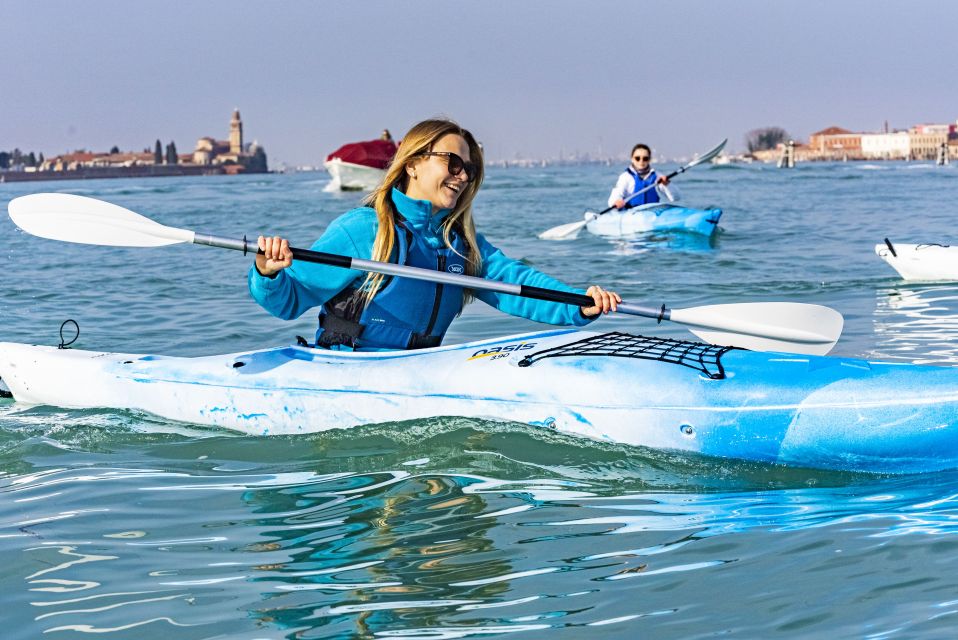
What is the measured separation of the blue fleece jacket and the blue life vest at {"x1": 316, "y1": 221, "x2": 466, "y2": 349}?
0.06 metres

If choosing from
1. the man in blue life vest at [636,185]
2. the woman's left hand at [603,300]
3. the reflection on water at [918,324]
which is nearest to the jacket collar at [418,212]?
the woman's left hand at [603,300]

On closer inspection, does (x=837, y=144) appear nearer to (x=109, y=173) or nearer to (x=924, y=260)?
(x=109, y=173)

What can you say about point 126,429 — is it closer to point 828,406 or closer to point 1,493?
point 1,493

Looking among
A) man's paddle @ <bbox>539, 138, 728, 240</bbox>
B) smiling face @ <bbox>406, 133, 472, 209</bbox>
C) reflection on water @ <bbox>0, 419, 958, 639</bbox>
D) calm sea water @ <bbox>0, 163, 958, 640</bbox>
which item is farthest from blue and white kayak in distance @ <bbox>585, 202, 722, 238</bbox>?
reflection on water @ <bbox>0, 419, 958, 639</bbox>

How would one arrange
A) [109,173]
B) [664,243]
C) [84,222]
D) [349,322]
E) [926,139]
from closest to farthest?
[349,322] → [84,222] → [664,243] → [109,173] → [926,139]

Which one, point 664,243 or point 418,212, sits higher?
point 418,212

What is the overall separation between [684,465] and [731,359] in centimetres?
42

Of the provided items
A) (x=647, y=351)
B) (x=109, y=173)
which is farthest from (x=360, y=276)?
(x=109, y=173)

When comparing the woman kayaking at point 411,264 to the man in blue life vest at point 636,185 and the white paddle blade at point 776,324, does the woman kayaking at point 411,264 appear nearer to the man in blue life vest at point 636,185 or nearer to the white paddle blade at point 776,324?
the white paddle blade at point 776,324

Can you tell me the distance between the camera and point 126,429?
478 cm

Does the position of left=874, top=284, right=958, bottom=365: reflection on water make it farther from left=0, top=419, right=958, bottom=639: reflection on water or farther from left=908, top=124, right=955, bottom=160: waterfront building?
left=908, top=124, right=955, bottom=160: waterfront building

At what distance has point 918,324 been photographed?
7414mm

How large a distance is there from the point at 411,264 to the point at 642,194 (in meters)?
11.0

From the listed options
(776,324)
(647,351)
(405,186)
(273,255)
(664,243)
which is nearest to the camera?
(273,255)
